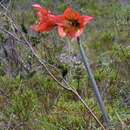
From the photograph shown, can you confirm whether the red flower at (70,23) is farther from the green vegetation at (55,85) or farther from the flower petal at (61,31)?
the green vegetation at (55,85)

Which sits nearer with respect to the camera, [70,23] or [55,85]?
[70,23]

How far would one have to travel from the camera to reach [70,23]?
1937 millimetres

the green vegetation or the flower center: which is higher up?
the flower center

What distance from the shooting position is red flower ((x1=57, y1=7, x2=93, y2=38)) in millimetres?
1897

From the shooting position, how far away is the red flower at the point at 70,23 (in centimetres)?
190

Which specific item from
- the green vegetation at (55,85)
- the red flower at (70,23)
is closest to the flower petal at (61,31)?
the red flower at (70,23)

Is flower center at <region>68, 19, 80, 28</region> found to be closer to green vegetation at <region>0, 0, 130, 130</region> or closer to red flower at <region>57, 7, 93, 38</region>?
red flower at <region>57, 7, 93, 38</region>

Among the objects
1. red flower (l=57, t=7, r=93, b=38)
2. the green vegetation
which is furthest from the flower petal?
the green vegetation

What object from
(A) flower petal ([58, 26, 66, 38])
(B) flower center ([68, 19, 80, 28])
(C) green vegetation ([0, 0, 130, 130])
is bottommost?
(C) green vegetation ([0, 0, 130, 130])

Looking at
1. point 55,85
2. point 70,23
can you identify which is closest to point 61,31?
point 70,23

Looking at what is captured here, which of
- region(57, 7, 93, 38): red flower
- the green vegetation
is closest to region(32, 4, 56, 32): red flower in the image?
region(57, 7, 93, 38): red flower

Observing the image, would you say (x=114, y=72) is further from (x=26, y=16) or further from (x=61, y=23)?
(x=26, y=16)

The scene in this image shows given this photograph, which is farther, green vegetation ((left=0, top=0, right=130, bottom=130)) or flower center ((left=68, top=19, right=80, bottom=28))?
green vegetation ((left=0, top=0, right=130, bottom=130))

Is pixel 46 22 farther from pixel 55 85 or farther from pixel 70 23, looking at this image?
pixel 55 85
